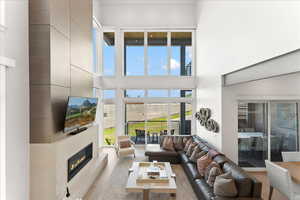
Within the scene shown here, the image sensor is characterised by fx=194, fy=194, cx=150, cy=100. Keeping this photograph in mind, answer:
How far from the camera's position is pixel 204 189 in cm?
378

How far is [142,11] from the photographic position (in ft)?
28.0

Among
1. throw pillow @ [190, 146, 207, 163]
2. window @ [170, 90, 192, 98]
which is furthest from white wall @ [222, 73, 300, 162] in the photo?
window @ [170, 90, 192, 98]

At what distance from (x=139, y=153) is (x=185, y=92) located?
3.38m

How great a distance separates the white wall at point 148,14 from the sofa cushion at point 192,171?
606 cm

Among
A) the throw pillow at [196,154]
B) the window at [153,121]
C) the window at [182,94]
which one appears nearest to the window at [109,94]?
the window at [153,121]

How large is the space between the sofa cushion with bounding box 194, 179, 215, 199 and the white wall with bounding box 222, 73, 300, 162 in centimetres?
150

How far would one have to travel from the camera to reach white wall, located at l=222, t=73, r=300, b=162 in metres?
5.26

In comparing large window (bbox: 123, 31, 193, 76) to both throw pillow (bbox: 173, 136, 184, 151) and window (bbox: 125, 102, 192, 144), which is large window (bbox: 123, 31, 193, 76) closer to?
window (bbox: 125, 102, 192, 144)

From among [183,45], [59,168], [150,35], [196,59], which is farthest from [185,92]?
[59,168]

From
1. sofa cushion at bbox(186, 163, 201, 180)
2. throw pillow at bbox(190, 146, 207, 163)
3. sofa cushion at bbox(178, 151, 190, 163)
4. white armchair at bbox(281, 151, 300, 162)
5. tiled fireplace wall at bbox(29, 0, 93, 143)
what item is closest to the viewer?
tiled fireplace wall at bbox(29, 0, 93, 143)

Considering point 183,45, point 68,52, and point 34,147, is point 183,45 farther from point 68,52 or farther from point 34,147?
point 34,147

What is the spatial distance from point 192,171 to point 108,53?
632 cm

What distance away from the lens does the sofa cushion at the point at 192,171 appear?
14.7ft

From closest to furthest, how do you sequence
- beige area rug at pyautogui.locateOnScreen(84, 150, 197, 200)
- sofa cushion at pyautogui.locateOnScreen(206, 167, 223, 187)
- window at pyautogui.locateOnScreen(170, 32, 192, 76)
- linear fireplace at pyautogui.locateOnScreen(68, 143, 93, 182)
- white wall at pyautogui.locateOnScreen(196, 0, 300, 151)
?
white wall at pyautogui.locateOnScreen(196, 0, 300, 151) < sofa cushion at pyautogui.locateOnScreen(206, 167, 223, 187) < linear fireplace at pyautogui.locateOnScreen(68, 143, 93, 182) < beige area rug at pyautogui.locateOnScreen(84, 150, 197, 200) < window at pyautogui.locateOnScreen(170, 32, 192, 76)
